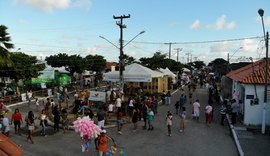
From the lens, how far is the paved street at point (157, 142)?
1272 centimetres

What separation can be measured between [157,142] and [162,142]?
228 millimetres

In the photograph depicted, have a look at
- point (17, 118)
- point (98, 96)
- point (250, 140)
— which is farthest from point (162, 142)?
point (98, 96)

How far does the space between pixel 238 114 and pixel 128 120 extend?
7.14 metres

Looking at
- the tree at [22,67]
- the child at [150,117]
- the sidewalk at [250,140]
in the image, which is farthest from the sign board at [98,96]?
the tree at [22,67]

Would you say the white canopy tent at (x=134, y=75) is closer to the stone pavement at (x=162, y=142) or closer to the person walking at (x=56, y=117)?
the stone pavement at (x=162, y=142)

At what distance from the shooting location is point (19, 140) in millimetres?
14602

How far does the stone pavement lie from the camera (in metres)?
12.7

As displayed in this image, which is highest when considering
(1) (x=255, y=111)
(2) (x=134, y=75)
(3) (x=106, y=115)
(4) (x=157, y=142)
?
(2) (x=134, y=75)

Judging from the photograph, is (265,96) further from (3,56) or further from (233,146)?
(3,56)

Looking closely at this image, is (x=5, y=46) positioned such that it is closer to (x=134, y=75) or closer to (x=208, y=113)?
(x=134, y=75)

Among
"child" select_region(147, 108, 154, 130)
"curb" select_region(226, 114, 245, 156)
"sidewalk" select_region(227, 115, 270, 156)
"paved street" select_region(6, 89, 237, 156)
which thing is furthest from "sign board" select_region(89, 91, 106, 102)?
"sidewalk" select_region(227, 115, 270, 156)

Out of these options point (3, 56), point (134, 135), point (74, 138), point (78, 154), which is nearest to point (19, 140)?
point (74, 138)

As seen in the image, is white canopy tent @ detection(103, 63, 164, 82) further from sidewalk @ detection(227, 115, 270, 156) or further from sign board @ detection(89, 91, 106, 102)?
sidewalk @ detection(227, 115, 270, 156)

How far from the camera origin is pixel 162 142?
1417cm
